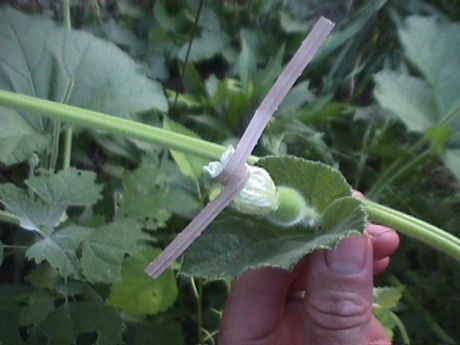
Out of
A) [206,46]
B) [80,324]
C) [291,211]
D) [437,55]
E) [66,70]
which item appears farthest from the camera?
[206,46]

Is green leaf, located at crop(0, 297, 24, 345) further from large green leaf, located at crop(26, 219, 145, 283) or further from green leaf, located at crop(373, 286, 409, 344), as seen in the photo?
green leaf, located at crop(373, 286, 409, 344)

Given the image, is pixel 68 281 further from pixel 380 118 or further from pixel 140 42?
pixel 380 118

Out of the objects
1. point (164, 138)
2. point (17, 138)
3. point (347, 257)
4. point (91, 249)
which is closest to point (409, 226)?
point (347, 257)

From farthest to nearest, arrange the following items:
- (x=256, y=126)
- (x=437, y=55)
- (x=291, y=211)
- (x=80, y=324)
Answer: (x=437, y=55) < (x=80, y=324) < (x=291, y=211) < (x=256, y=126)

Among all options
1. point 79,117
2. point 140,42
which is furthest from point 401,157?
point 79,117

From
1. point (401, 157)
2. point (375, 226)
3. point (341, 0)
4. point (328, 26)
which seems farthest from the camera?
point (341, 0)

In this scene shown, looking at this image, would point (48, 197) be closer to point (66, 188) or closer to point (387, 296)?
point (66, 188)

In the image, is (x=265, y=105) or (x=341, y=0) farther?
(x=341, y=0)
